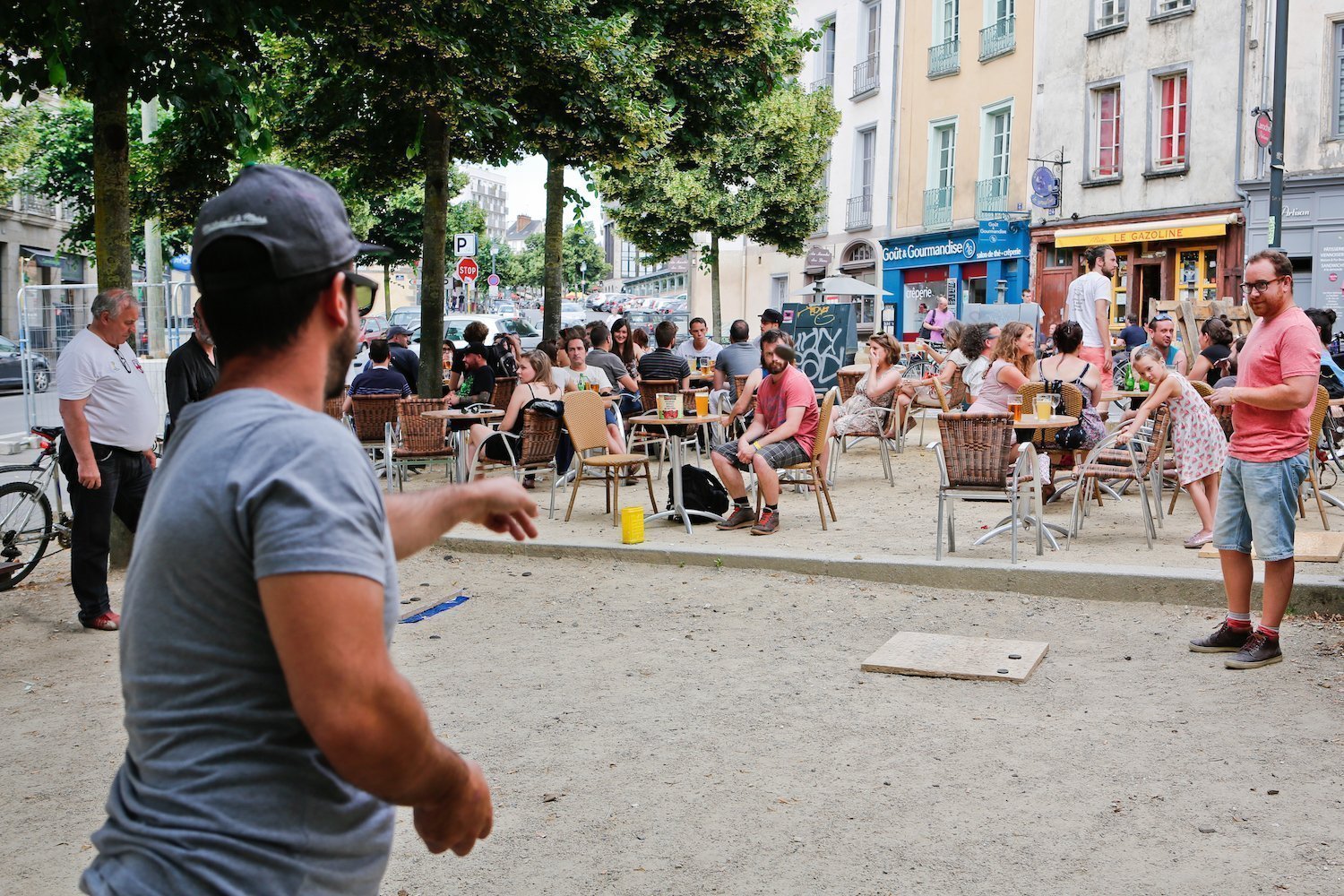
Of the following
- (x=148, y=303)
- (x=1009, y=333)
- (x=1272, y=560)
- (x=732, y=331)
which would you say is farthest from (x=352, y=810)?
(x=148, y=303)

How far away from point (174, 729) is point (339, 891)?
276 mm

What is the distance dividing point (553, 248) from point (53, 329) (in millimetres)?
6596

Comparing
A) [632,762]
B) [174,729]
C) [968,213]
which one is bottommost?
[632,762]

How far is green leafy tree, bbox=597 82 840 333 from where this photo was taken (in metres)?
29.5

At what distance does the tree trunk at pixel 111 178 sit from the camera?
8.30 metres

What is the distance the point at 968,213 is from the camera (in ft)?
103

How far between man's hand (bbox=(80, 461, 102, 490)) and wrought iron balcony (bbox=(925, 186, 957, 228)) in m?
27.3

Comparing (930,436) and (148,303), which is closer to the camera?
(148,303)

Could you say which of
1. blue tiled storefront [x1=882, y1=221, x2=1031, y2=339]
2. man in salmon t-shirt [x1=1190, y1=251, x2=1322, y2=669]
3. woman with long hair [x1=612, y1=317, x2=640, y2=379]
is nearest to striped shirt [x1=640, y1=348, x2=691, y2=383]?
woman with long hair [x1=612, y1=317, x2=640, y2=379]

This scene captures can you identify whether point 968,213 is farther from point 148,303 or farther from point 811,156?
point 148,303

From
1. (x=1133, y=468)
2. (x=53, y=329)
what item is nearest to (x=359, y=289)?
(x=1133, y=468)

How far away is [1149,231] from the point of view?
Result: 25.4 meters

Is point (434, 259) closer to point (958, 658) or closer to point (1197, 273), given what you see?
point (958, 658)

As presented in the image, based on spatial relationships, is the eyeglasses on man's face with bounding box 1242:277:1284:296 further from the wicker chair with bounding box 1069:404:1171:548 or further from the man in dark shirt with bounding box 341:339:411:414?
the man in dark shirt with bounding box 341:339:411:414
